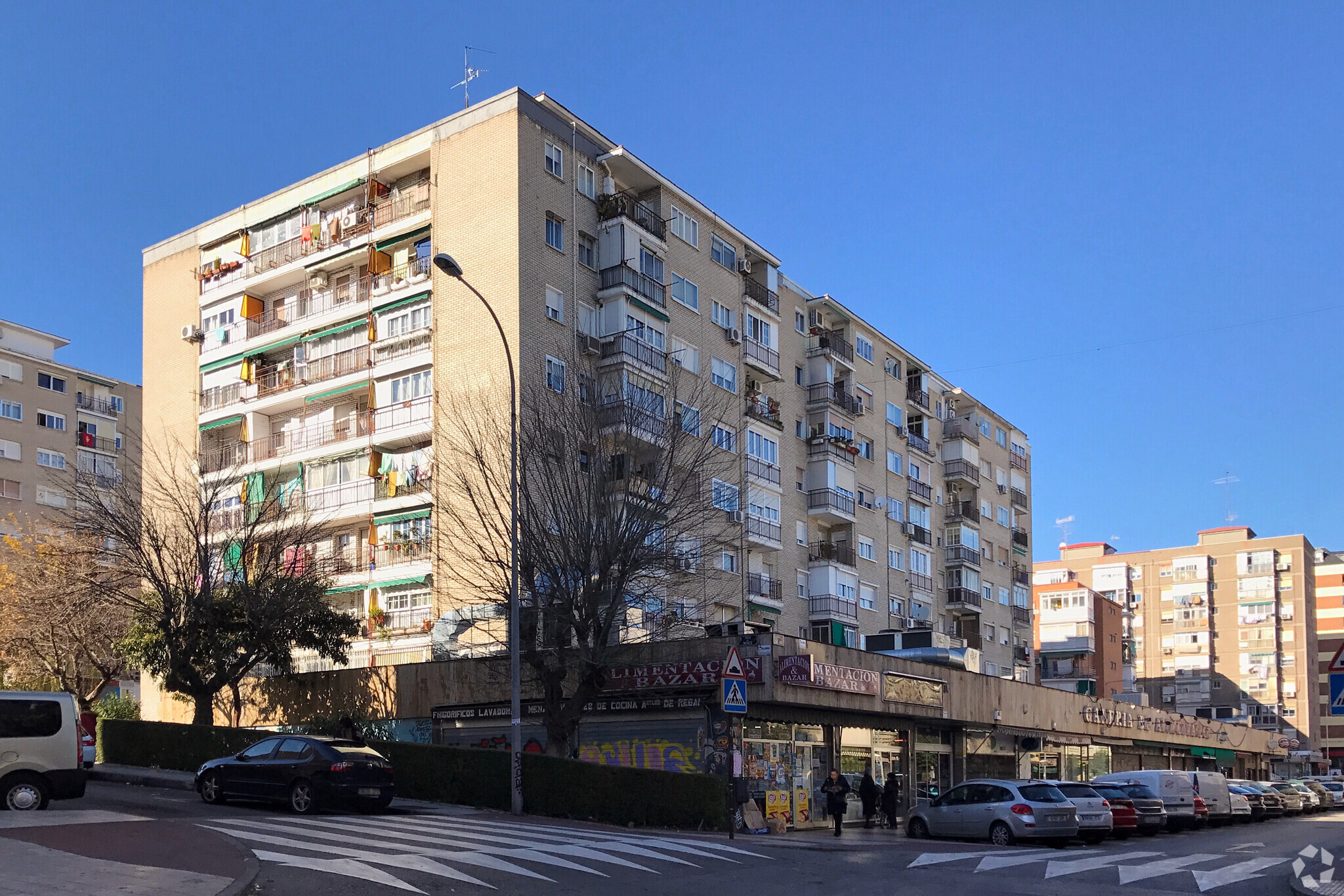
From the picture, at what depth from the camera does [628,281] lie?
41.7 meters

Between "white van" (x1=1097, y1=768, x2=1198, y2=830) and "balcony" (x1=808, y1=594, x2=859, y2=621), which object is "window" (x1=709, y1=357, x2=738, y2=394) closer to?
"balcony" (x1=808, y1=594, x2=859, y2=621)

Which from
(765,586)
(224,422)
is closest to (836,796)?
(765,586)

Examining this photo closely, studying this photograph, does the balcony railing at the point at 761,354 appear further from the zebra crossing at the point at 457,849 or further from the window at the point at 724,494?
the zebra crossing at the point at 457,849

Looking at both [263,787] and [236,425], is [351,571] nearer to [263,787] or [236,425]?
[236,425]

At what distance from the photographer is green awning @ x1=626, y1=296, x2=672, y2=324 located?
41.6m

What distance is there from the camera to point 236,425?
46.8 meters

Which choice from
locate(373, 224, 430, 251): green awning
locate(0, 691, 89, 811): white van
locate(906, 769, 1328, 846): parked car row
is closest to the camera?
locate(0, 691, 89, 811): white van

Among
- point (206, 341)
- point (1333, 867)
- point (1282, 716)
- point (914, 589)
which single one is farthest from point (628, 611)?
point (1282, 716)

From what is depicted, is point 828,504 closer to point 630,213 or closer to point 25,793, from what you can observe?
point 630,213

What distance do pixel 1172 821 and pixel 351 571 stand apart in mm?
25296

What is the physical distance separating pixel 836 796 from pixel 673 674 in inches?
181

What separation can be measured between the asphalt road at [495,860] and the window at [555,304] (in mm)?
19506

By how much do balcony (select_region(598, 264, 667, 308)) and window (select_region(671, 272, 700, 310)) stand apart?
7.62ft

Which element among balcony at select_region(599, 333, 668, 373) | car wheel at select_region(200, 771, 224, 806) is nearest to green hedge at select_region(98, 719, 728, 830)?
car wheel at select_region(200, 771, 224, 806)
